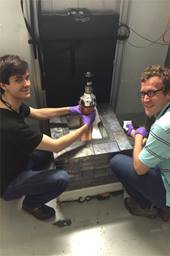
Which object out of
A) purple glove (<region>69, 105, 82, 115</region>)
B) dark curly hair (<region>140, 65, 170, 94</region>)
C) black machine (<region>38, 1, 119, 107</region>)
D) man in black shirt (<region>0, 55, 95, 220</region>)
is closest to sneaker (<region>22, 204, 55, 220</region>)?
man in black shirt (<region>0, 55, 95, 220</region>)

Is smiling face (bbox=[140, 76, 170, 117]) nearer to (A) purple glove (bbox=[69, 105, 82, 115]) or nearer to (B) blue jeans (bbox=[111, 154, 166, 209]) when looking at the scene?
(B) blue jeans (bbox=[111, 154, 166, 209])

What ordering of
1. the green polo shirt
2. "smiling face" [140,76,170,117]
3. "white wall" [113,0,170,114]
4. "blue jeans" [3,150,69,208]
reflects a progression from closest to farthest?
the green polo shirt < "smiling face" [140,76,170,117] < "blue jeans" [3,150,69,208] < "white wall" [113,0,170,114]

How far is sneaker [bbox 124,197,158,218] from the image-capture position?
1497mm

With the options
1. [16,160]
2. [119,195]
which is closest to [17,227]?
[16,160]


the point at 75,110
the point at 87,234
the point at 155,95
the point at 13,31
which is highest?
the point at 13,31

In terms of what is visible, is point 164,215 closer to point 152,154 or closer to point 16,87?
point 152,154

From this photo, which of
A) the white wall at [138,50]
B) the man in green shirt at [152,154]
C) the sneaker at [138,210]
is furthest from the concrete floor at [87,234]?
the white wall at [138,50]

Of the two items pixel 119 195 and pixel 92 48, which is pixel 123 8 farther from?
pixel 119 195

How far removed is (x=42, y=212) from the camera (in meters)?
1.46

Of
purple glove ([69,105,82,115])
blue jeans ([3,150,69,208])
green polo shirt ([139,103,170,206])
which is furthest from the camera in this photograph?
purple glove ([69,105,82,115])

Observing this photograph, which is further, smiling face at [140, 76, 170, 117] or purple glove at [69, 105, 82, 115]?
purple glove at [69, 105, 82, 115]

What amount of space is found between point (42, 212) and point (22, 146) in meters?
0.48

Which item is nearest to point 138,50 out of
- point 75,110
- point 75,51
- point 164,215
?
point 75,51

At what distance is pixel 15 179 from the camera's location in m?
1.30
